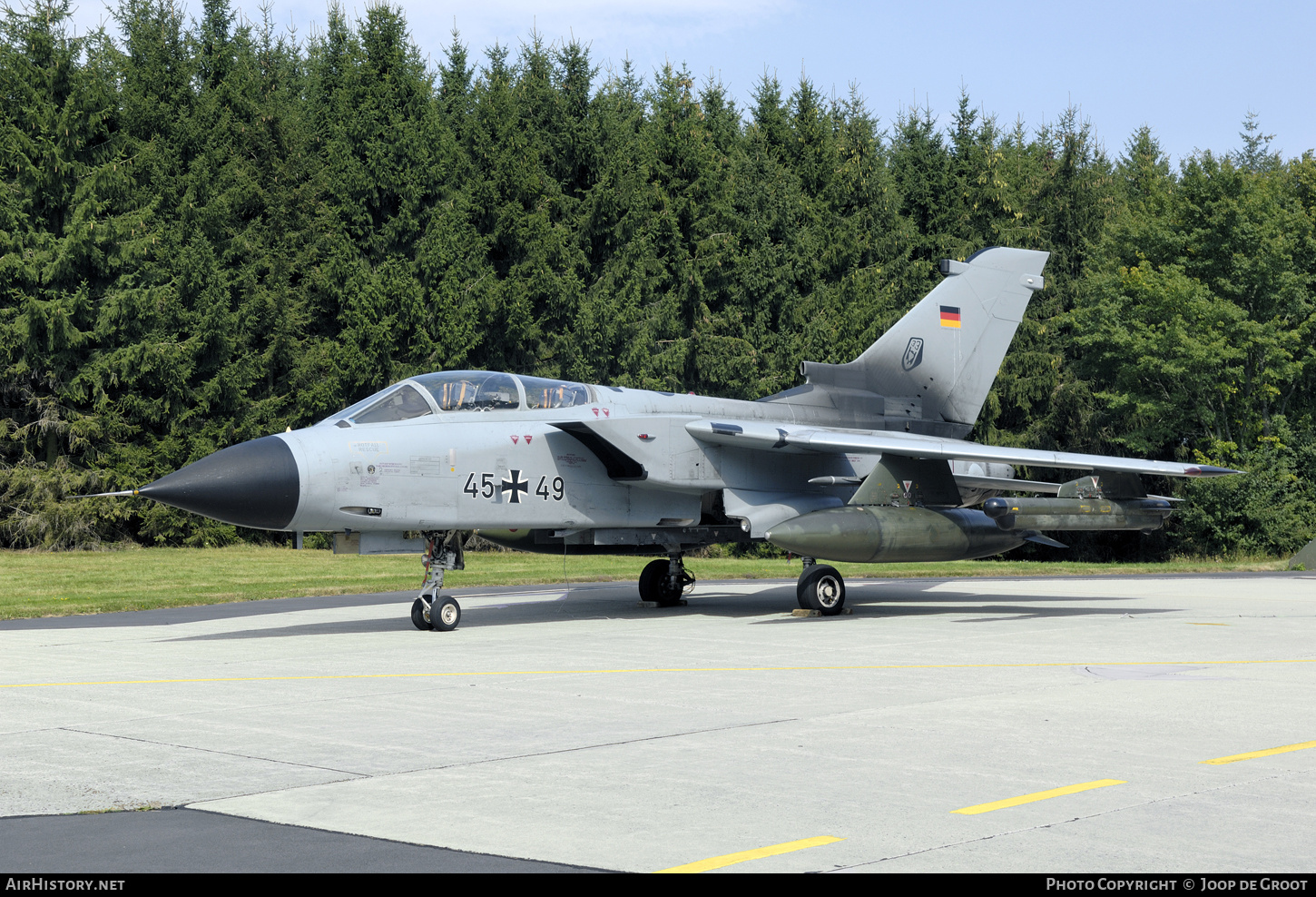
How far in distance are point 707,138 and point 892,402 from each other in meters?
28.6

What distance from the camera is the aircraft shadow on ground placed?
48.4ft

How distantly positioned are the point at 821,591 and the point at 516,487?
4.45 m

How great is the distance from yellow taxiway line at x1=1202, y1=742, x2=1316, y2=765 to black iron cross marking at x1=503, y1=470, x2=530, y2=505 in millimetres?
9133

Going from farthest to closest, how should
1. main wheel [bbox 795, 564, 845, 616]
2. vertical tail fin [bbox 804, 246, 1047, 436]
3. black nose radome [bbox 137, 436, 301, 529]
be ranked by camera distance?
vertical tail fin [bbox 804, 246, 1047, 436]
main wheel [bbox 795, 564, 845, 616]
black nose radome [bbox 137, 436, 301, 529]

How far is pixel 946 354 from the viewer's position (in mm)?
18906

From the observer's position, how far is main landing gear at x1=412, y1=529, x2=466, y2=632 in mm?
13883

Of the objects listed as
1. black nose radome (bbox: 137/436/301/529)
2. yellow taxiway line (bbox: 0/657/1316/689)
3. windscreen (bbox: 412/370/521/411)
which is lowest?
yellow taxiway line (bbox: 0/657/1316/689)

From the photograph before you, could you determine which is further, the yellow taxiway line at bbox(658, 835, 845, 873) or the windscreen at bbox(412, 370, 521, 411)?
the windscreen at bbox(412, 370, 521, 411)

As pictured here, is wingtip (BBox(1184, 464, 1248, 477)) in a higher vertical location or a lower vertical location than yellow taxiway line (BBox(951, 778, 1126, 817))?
higher

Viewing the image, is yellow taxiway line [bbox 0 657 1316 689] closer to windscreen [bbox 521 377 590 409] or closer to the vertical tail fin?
windscreen [bbox 521 377 590 409]

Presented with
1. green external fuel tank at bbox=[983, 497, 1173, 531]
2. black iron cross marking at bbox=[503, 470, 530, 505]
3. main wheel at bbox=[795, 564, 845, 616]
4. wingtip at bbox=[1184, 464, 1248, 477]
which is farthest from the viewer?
main wheel at bbox=[795, 564, 845, 616]

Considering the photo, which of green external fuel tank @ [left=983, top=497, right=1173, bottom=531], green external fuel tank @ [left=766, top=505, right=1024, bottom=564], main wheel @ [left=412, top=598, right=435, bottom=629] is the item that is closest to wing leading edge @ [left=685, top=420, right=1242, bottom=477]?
green external fuel tank @ [left=983, top=497, right=1173, bottom=531]

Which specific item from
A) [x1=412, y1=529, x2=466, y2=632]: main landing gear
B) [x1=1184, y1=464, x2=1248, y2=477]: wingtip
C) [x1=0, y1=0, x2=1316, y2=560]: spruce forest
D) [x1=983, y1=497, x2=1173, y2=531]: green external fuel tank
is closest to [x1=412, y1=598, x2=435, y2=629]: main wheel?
[x1=412, y1=529, x2=466, y2=632]: main landing gear

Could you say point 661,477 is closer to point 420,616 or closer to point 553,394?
point 553,394
